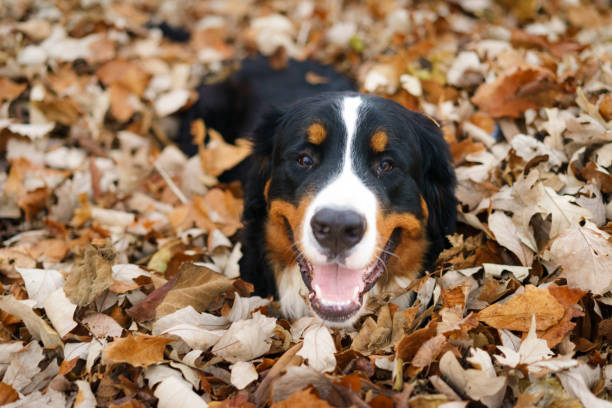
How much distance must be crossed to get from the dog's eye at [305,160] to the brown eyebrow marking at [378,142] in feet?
1.19

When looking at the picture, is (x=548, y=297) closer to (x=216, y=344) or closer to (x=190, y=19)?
(x=216, y=344)

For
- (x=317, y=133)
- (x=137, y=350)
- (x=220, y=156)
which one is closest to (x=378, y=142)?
(x=317, y=133)

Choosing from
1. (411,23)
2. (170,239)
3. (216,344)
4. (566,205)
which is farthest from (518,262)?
(411,23)

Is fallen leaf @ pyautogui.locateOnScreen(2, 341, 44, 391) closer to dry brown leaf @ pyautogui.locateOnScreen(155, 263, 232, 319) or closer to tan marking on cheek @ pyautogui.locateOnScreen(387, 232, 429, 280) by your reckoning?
dry brown leaf @ pyautogui.locateOnScreen(155, 263, 232, 319)

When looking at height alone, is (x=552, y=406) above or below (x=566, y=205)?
below

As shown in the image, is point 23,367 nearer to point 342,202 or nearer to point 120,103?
point 342,202

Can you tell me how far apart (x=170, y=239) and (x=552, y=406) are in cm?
254

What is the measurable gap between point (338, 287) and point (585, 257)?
4.08 feet

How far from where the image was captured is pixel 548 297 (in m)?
2.44

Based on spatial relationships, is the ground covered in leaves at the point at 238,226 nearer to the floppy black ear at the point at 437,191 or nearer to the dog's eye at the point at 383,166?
the floppy black ear at the point at 437,191

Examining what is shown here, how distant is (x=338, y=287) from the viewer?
2812mm

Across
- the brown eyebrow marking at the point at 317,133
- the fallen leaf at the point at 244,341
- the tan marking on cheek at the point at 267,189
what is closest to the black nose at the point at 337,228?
the fallen leaf at the point at 244,341

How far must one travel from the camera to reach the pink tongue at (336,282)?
279 centimetres

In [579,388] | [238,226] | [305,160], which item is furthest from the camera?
[238,226]
